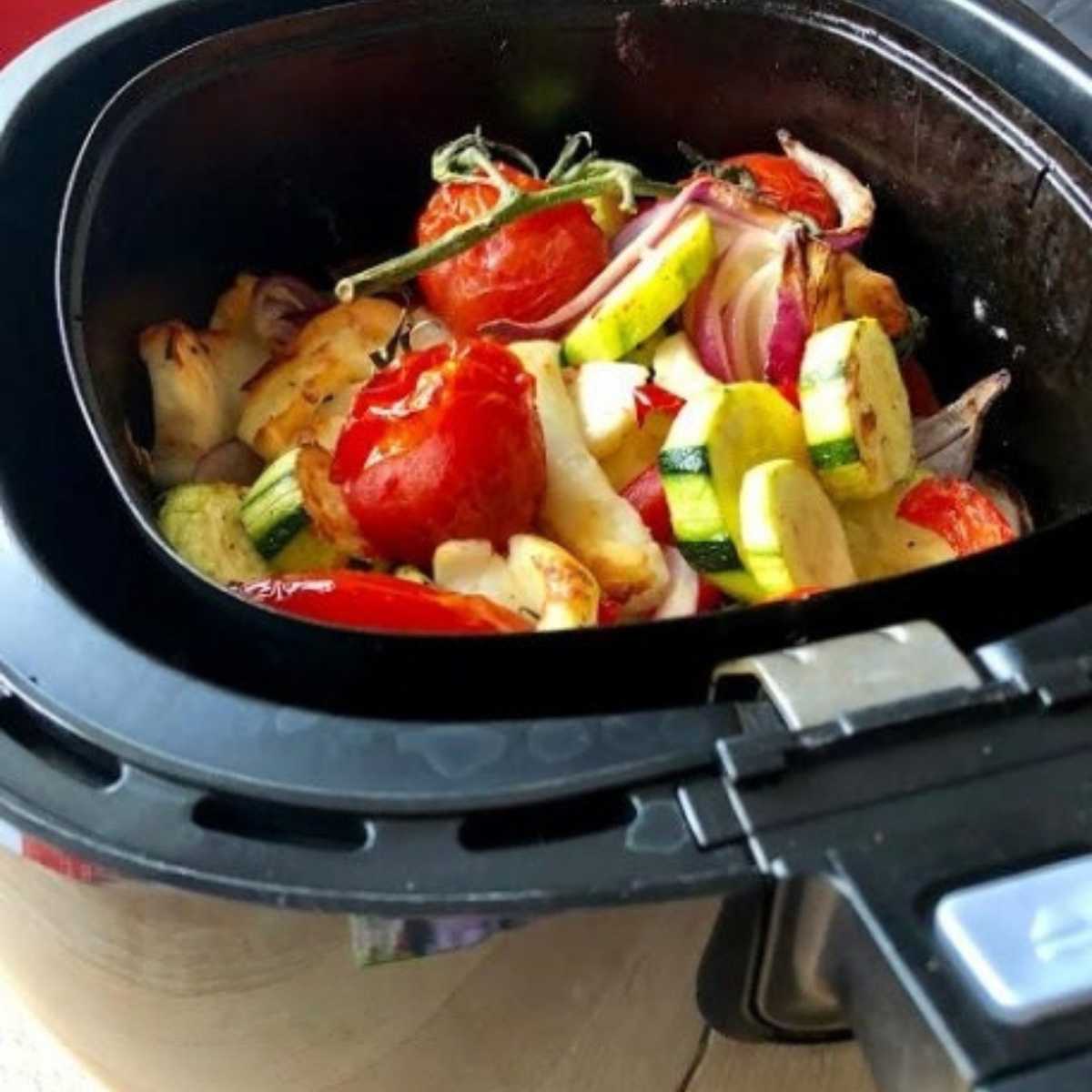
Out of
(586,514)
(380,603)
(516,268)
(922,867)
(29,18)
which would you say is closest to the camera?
(922,867)

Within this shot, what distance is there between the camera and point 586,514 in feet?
2.47

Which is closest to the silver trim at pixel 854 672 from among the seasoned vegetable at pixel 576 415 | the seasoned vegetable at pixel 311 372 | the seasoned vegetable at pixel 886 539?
the seasoned vegetable at pixel 576 415

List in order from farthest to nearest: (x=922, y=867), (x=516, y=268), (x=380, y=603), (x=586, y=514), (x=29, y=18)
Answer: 1. (x=29, y=18)
2. (x=516, y=268)
3. (x=586, y=514)
4. (x=380, y=603)
5. (x=922, y=867)

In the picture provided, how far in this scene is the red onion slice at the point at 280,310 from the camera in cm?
89

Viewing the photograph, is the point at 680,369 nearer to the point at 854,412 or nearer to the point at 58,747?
the point at 854,412

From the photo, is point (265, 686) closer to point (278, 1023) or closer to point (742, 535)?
point (278, 1023)

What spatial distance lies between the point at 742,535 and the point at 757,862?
25 centimetres

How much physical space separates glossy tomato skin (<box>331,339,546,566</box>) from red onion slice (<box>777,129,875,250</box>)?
0.80 ft

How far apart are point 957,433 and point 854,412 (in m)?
0.12

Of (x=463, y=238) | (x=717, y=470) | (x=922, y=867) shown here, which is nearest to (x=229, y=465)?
(x=463, y=238)

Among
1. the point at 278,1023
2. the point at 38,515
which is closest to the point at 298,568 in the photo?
the point at 38,515

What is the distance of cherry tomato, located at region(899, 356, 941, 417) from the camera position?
35.4 inches

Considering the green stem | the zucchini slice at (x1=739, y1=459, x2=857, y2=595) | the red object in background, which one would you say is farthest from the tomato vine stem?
the red object in background

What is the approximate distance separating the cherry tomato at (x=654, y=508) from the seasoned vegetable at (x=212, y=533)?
174 mm
